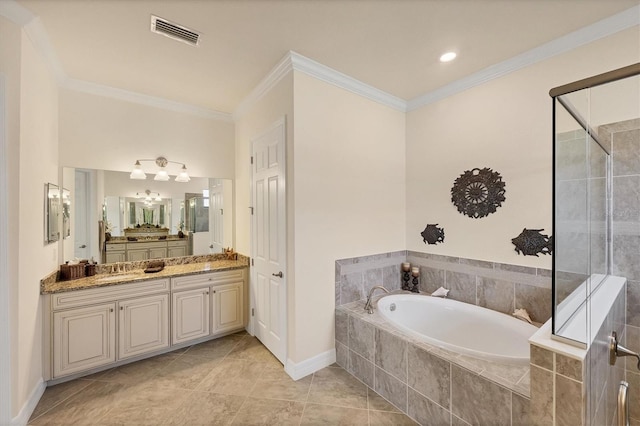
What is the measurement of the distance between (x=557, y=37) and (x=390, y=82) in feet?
4.15

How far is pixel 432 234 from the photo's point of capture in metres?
2.87

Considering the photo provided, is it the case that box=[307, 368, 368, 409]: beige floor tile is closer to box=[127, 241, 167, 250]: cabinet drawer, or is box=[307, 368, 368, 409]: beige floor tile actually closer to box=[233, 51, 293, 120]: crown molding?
box=[127, 241, 167, 250]: cabinet drawer

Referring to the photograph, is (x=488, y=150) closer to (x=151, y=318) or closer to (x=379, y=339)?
(x=379, y=339)

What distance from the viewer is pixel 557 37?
1961mm

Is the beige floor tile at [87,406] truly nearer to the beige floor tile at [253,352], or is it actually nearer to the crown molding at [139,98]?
the beige floor tile at [253,352]

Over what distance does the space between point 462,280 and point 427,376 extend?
1.18 meters

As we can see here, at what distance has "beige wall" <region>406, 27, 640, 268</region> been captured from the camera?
2.01 metres

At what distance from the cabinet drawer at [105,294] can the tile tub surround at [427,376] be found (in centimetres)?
183

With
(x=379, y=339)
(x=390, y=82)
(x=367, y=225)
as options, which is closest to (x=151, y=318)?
(x=379, y=339)

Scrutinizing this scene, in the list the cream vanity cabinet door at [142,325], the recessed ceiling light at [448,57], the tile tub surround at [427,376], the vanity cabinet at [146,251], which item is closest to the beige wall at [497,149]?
the recessed ceiling light at [448,57]

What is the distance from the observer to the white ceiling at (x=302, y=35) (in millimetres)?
1667

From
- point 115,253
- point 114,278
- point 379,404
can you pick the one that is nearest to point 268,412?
point 379,404

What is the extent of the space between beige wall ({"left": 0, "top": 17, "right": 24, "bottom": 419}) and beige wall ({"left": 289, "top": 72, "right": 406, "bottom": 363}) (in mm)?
1814

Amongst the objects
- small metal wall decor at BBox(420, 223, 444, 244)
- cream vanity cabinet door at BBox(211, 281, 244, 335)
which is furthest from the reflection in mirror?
small metal wall decor at BBox(420, 223, 444, 244)
